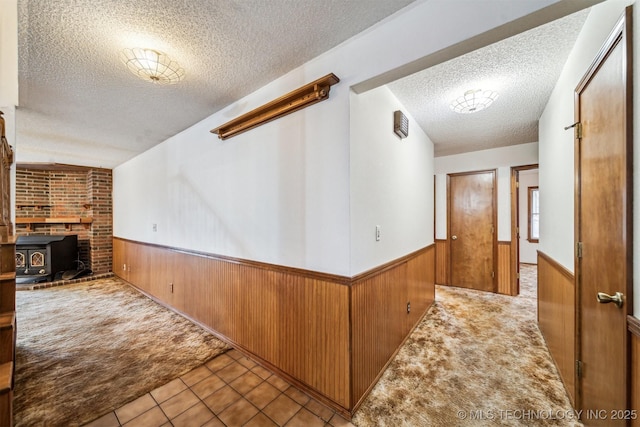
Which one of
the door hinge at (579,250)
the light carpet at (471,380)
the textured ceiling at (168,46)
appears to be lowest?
the light carpet at (471,380)

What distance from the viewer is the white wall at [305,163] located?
127 centimetres

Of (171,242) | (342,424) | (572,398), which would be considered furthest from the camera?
(171,242)

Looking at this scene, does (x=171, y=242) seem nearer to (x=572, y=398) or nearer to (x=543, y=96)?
(x=572, y=398)

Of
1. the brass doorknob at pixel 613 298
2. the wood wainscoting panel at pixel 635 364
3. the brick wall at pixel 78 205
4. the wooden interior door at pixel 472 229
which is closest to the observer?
the wood wainscoting panel at pixel 635 364

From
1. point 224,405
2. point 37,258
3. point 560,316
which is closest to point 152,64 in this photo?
point 224,405

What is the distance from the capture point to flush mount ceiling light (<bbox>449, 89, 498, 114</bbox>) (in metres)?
2.20

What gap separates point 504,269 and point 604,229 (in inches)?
128

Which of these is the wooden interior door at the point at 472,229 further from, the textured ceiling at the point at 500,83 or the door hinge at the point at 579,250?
the door hinge at the point at 579,250

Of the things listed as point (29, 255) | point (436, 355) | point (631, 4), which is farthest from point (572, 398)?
point (29, 255)

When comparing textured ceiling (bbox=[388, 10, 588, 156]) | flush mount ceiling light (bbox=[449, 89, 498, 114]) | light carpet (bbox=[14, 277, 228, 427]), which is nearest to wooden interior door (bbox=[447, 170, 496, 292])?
textured ceiling (bbox=[388, 10, 588, 156])

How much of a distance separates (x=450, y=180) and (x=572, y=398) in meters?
3.47

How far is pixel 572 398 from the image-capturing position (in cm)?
163

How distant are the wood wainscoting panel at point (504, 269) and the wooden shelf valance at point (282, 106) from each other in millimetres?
4045

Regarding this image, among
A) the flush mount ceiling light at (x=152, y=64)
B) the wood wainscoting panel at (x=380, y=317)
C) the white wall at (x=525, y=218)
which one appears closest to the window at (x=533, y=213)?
the white wall at (x=525, y=218)
